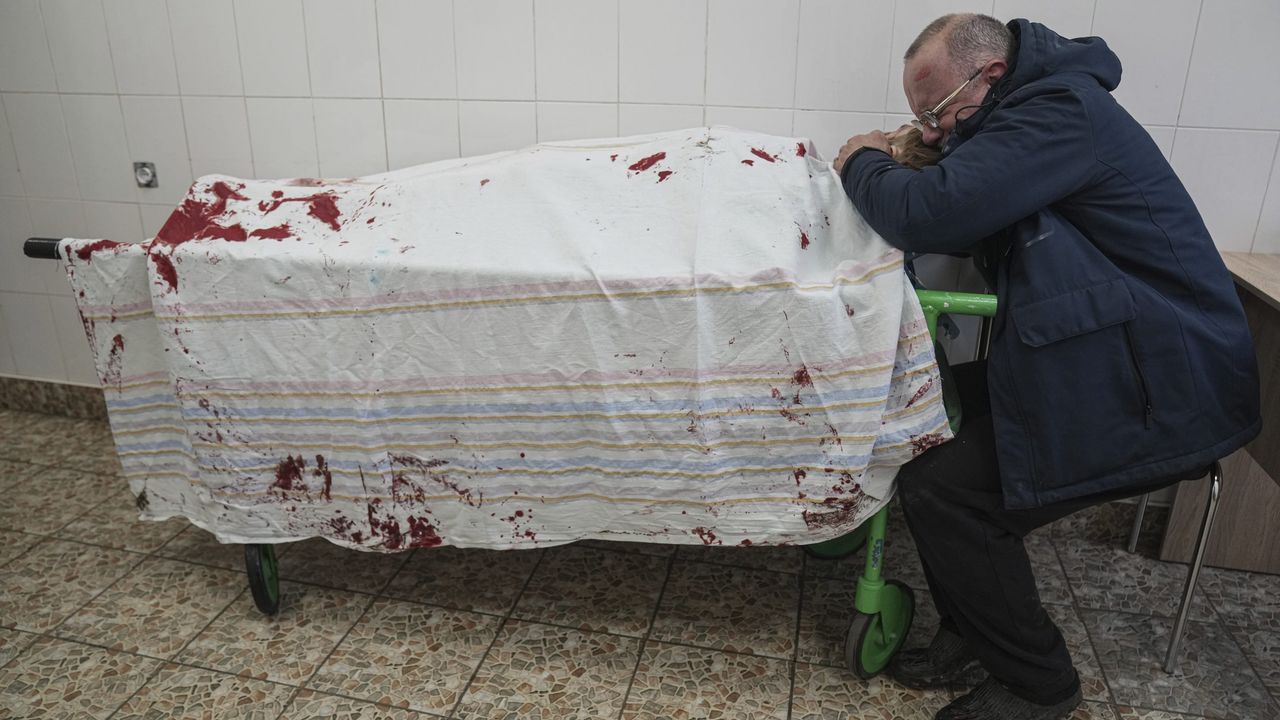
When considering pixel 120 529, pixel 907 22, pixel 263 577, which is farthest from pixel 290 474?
pixel 907 22

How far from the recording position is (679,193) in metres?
1.51

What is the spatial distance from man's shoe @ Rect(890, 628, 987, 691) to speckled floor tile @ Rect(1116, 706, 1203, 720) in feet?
0.82

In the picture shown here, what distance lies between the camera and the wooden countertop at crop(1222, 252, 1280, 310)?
5.11 feet

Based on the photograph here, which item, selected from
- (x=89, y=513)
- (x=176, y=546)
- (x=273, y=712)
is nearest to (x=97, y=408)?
(x=89, y=513)

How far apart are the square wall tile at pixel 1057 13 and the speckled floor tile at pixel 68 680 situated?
7.26 feet

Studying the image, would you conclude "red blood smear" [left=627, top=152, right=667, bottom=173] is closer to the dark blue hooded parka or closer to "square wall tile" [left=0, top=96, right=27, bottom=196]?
the dark blue hooded parka

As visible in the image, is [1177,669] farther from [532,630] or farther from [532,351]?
[532,351]

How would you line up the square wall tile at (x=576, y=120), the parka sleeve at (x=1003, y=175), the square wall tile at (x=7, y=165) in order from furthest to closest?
the square wall tile at (x=7, y=165) < the square wall tile at (x=576, y=120) < the parka sleeve at (x=1003, y=175)

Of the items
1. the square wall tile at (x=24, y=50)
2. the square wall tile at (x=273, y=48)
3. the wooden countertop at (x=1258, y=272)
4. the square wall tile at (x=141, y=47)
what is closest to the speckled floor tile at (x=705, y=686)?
the wooden countertop at (x=1258, y=272)

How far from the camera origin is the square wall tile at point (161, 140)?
7.65 ft

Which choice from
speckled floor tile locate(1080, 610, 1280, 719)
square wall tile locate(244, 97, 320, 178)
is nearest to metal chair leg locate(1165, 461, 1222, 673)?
speckled floor tile locate(1080, 610, 1280, 719)

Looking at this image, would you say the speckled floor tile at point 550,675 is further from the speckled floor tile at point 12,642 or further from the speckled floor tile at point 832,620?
the speckled floor tile at point 12,642

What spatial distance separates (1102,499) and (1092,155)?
0.56 m

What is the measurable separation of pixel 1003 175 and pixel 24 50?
2590 millimetres
